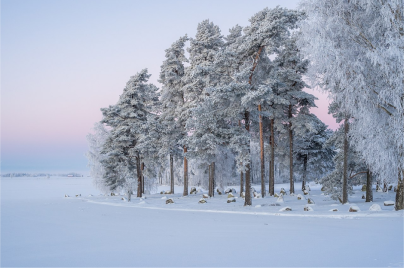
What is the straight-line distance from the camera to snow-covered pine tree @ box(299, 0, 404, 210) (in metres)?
12.4

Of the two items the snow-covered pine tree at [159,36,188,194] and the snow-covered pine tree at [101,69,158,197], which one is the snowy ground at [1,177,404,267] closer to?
the snow-covered pine tree at [101,69,158,197]

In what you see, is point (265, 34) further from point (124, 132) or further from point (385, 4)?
point (124, 132)

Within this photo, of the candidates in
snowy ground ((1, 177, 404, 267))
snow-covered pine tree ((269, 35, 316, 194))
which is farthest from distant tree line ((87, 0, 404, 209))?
snowy ground ((1, 177, 404, 267))

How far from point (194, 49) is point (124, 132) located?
33.3 ft

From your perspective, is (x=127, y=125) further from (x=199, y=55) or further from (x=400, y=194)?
(x=400, y=194)

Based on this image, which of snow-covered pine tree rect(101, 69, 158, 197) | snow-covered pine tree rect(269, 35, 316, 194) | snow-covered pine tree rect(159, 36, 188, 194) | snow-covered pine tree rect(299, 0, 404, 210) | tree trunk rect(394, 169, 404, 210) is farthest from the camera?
snow-covered pine tree rect(159, 36, 188, 194)

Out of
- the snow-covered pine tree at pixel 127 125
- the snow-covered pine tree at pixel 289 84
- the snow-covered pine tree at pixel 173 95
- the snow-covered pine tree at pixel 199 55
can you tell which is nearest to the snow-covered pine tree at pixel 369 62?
the snow-covered pine tree at pixel 289 84

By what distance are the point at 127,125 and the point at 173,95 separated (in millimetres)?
5805

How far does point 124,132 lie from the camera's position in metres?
27.1

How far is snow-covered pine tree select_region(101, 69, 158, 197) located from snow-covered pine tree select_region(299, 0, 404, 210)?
56.0 ft

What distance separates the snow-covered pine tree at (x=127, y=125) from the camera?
2670cm

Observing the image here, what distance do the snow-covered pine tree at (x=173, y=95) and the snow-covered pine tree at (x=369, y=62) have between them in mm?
15911

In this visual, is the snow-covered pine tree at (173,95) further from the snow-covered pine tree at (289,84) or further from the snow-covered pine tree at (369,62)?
the snow-covered pine tree at (369,62)

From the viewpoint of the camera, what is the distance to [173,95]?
30.1 metres
